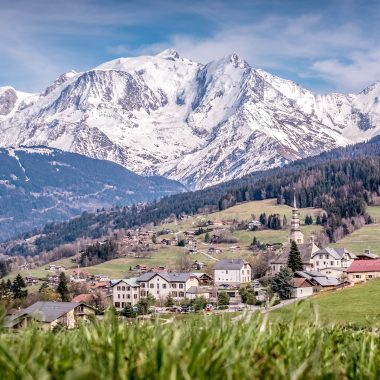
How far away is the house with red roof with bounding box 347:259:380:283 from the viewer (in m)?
115

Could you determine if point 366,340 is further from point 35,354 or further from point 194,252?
point 194,252

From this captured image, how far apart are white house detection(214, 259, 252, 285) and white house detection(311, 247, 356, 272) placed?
42.2 ft

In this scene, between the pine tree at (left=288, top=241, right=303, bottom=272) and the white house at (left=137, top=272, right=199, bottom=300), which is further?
the white house at (left=137, top=272, right=199, bottom=300)

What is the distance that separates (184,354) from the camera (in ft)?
12.8

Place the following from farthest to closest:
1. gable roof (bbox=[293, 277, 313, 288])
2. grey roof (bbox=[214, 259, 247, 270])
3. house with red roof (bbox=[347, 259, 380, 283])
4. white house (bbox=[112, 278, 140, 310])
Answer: grey roof (bbox=[214, 259, 247, 270]) → white house (bbox=[112, 278, 140, 310]) → house with red roof (bbox=[347, 259, 380, 283]) → gable roof (bbox=[293, 277, 313, 288])

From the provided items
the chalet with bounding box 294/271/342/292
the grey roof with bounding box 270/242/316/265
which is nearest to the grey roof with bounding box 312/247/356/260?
the grey roof with bounding box 270/242/316/265

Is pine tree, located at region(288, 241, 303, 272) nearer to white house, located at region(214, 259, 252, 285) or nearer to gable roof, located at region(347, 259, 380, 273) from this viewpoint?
gable roof, located at region(347, 259, 380, 273)

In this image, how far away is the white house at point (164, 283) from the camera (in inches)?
5010

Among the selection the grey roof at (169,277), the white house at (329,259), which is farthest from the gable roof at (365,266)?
the grey roof at (169,277)

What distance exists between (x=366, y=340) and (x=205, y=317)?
1.12 m

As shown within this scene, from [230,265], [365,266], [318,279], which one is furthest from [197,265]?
[365,266]

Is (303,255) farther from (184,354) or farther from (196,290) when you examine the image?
(184,354)

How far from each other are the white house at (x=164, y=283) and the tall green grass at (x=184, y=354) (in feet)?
401

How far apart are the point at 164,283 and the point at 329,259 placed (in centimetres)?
3218
